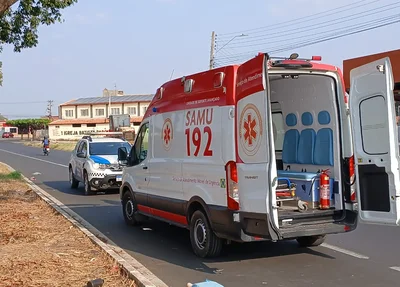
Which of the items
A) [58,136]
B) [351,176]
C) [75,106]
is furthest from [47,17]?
[75,106]

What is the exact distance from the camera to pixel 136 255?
8.43 meters

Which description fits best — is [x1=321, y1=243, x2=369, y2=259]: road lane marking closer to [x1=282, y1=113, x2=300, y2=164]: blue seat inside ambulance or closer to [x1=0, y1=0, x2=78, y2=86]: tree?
[x1=282, y1=113, x2=300, y2=164]: blue seat inside ambulance

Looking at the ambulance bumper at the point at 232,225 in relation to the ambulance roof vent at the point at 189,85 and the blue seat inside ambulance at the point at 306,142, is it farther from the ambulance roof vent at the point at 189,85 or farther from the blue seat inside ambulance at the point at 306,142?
the blue seat inside ambulance at the point at 306,142

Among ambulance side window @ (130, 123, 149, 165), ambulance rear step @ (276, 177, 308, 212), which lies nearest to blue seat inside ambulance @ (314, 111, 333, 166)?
ambulance rear step @ (276, 177, 308, 212)

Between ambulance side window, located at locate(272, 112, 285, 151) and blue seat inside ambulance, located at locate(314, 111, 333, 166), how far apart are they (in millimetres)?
981

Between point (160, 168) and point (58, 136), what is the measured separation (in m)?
89.8

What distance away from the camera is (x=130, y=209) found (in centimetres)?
1099

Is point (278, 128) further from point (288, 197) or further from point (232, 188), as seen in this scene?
point (232, 188)

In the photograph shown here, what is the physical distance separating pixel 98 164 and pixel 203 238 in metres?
8.93

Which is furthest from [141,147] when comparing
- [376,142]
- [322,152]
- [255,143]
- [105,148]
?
[105,148]

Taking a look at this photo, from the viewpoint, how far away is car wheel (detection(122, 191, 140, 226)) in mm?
10718

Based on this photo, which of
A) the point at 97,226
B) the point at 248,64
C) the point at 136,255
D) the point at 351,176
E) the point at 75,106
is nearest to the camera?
the point at 248,64

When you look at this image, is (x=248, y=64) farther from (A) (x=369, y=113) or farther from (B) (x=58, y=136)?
(B) (x=58, y=136)

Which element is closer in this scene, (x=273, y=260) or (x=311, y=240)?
(x=273, y=260)
